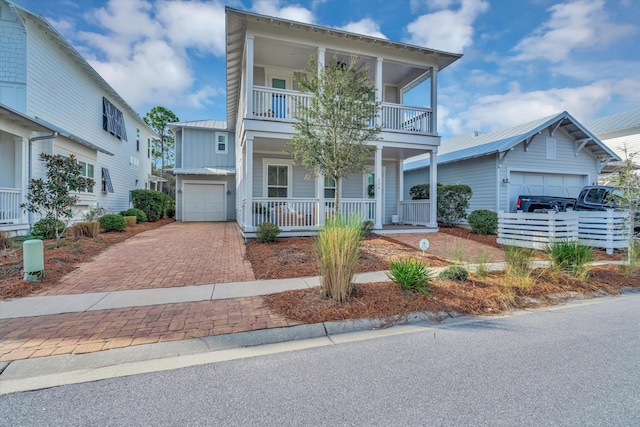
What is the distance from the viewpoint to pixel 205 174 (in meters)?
18.4

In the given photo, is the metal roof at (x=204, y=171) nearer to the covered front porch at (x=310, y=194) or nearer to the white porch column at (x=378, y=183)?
the covered front porch at (x=310, y=194)

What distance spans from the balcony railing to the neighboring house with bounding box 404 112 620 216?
13.2ft

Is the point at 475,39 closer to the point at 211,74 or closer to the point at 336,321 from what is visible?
the point at 211,74

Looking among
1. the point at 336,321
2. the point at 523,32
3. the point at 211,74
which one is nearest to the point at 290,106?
the point at 211,74

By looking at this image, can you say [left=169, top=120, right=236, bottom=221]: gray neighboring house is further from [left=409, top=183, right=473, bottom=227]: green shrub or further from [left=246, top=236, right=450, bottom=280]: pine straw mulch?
[left=409, top=183, right=473, bottom=227]: green shrub

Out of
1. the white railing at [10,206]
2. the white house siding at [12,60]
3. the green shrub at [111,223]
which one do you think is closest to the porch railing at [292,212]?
the green shrub at [111,223]

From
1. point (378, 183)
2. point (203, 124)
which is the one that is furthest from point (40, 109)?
point (378, 183)

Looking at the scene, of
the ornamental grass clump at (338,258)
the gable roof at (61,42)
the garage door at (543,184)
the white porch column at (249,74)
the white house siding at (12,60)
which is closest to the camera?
the ornamental grass clump at (338,258)

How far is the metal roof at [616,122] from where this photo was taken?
21750 millimetres

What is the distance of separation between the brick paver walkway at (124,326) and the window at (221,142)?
16.7m

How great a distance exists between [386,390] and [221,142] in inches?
768

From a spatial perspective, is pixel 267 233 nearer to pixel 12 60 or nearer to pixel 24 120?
pixel 24 120

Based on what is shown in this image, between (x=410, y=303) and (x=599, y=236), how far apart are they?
8.65 meters

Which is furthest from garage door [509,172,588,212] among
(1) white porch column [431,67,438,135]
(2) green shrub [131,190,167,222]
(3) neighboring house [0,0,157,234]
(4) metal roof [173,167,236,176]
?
(2) green shrub [131,190,167,222]
